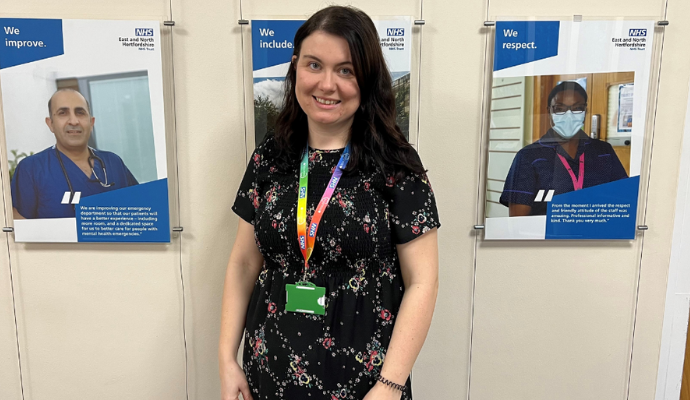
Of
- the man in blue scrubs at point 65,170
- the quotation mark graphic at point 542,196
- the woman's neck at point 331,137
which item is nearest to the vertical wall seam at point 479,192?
the quotation mark graphic at point 542,196

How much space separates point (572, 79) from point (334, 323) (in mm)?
1096

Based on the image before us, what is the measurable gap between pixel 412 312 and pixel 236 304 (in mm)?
502

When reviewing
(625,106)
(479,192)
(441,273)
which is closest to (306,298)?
(441,273)

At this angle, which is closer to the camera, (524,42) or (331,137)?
(331,137)

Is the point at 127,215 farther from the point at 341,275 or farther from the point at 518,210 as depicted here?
the point at 518,210

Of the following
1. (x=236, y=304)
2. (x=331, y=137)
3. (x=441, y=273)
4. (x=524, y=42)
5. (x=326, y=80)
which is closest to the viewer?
(x=326, y=80)

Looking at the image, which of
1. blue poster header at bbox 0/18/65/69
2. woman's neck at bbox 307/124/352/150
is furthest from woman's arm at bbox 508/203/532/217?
blue poster header at bbox 0/18/65/69

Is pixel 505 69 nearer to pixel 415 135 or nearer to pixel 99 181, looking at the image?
pixel 415 135

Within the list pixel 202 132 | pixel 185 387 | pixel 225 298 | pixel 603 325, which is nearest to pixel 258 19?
pixel 202 132

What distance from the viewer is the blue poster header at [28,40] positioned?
1444 mm

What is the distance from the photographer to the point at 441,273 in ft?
5.15

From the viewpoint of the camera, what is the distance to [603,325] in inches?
63.0

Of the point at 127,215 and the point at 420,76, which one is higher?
the point at 420,76

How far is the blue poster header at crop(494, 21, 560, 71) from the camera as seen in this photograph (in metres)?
1.43
